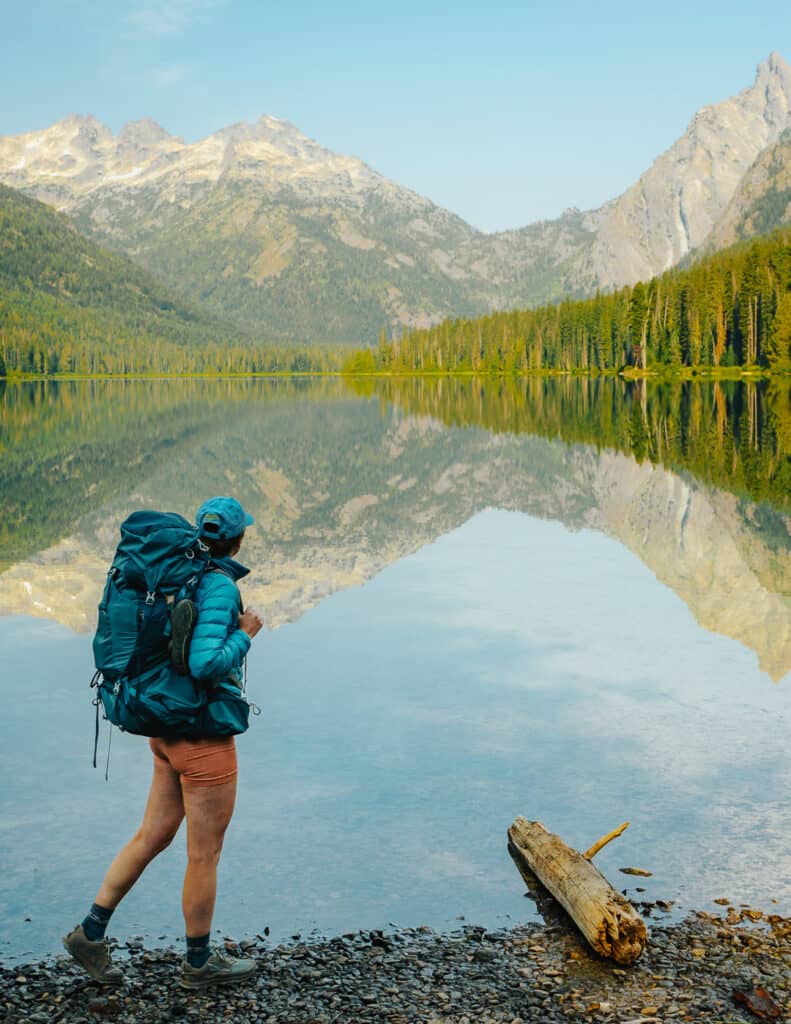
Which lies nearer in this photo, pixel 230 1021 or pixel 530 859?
pixel 230 1021

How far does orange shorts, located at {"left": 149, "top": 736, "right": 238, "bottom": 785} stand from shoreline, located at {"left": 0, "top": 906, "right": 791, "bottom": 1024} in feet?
5.18

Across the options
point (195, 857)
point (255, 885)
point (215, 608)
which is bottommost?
point (255, 885)

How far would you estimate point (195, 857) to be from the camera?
8336mm

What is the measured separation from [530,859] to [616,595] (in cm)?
1334

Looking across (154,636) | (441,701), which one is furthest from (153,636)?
(441,701)

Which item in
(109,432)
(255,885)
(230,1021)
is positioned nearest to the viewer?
(230,1021)

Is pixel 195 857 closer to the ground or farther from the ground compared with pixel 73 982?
farther from the ground

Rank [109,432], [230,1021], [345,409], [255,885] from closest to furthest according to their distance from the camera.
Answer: [230,1021]
[255,885]
[109,432]
[345,409]

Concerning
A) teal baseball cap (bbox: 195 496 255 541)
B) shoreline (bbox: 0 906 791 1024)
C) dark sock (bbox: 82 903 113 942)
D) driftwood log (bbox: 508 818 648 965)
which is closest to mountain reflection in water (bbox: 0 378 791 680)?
driftwood log (bbox: 508 818 648 965)

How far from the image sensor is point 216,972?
26.9 feet

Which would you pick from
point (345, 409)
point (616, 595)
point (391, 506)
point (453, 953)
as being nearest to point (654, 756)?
point (453, 953)

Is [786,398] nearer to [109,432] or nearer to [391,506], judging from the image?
[109,432]

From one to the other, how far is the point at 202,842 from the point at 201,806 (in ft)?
0.98

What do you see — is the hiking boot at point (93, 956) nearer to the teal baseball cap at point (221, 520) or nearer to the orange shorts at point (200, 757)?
the orange shorts at point (200, 757)
